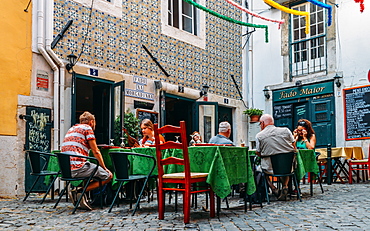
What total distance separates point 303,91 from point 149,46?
16.5ft

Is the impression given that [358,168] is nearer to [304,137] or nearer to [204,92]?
[304,137]

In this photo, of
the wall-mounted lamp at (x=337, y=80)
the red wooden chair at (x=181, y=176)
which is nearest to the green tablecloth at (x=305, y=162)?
the red wooden chair at (x=181, y=176)

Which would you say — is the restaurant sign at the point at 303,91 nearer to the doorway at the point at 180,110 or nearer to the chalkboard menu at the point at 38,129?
the doorway at the point at 180,110

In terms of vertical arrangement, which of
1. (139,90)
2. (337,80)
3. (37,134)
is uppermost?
(337,80)

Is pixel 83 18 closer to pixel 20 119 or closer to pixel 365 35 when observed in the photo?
pixel 20 119

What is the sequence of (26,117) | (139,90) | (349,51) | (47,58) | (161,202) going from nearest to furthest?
(161,202) → (26,117) → (47,58) → (139,90) → (349,51)

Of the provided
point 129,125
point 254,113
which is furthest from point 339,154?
point 129,125

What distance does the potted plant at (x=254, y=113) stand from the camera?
46.4 feet

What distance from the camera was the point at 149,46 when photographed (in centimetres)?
1102

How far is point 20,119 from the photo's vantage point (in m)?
8.05

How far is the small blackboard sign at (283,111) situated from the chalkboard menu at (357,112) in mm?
1866

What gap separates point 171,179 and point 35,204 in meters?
2.93

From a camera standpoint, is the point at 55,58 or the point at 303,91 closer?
the point at 55,58

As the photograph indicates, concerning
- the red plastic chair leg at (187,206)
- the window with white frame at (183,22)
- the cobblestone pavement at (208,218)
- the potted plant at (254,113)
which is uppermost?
the window with white frame at (183,22)
